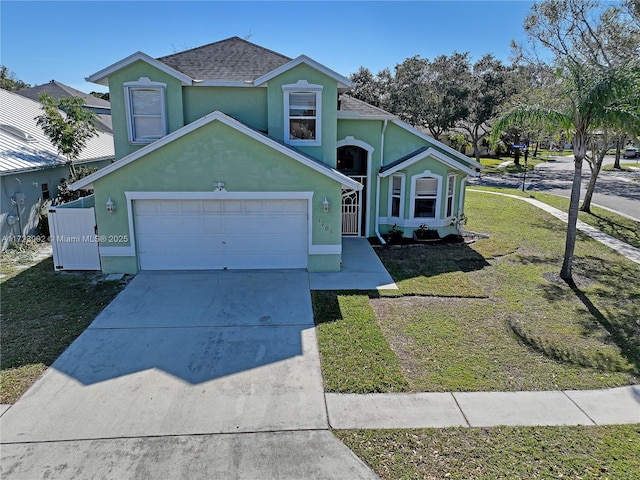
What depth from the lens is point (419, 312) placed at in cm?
966

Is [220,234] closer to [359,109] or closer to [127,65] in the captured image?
[127,65]

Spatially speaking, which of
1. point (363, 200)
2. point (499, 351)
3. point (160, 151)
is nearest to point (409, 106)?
point (363, 200)

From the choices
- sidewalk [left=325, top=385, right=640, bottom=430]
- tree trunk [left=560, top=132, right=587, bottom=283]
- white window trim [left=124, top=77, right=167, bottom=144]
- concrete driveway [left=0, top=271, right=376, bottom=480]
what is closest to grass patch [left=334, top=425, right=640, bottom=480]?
sidewalk [left=325, top=385, right=640, bottom=430]

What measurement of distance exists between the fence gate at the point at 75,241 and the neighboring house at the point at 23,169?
329cm

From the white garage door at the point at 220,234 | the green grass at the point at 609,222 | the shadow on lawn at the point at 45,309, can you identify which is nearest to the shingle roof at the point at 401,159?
the white garage door at the point at 220,234

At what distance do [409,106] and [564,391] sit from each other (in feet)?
129

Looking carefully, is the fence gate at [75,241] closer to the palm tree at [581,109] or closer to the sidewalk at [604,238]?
the palm tree at [581,109]

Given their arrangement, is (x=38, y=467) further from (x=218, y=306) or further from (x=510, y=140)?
(x=510, y=140)

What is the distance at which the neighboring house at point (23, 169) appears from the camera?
13883mm

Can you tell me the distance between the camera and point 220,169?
11.5 m

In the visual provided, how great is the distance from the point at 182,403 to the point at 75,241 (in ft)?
25.5

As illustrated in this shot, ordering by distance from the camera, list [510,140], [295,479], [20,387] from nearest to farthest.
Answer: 1. [295,479]
2. [20,387]
3. [510,140]

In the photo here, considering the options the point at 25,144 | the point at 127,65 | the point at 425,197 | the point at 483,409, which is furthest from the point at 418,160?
the point at 25,144

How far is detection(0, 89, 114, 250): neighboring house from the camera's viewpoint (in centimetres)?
1388
